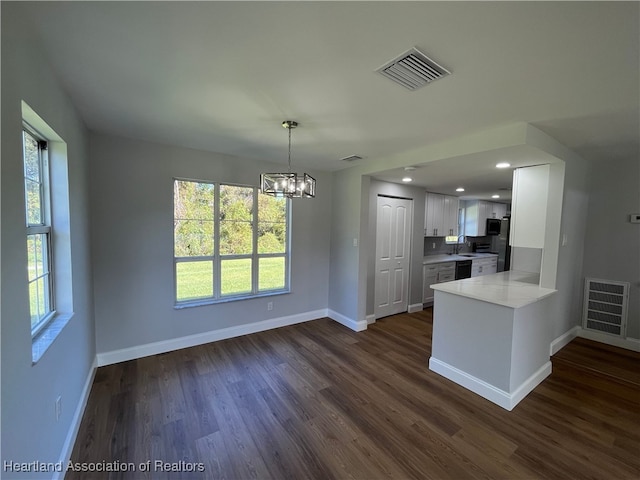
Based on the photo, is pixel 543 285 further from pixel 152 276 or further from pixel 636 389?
pixel 152 276

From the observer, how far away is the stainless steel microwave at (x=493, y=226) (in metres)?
6.85

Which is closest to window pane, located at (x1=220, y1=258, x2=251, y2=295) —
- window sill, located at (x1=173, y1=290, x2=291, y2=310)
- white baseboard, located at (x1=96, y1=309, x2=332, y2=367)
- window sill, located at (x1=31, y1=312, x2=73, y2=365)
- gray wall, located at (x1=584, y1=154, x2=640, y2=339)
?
window sill, located at (x1=173, y1=290, x2=291, y2=310)

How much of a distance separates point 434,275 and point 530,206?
2.54 meters

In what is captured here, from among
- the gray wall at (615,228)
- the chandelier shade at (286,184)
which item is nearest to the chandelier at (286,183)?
the chandelier shade at (286,184)

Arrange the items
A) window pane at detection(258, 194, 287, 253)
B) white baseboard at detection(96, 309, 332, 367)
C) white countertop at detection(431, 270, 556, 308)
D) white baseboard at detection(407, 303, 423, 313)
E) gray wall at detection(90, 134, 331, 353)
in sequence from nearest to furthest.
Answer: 1. white countertop at detection(431, 270, 556, 308)
2. gray wall at detection(90, 134, 331, 353)
3. white baseboard at detection(96, 309, 332, 367)
4. window pane at detection(258, 194, 287, 253)
5. white baseboard at detection(407, 303, 423, 313)

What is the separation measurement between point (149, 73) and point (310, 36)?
3.52 ft

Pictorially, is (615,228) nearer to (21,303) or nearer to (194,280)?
(194,280)

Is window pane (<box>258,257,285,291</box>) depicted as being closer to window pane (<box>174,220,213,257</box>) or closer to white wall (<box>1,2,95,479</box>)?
window pane (<box>174,220,213,257</box>)

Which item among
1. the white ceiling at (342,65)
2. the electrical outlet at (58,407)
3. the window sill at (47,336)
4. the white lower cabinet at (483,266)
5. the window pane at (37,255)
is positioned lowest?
the electrical outlet at (58,407)

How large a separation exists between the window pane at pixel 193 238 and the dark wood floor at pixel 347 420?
124cm

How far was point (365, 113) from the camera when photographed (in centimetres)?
218

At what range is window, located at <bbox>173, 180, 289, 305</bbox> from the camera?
3439 millimetres

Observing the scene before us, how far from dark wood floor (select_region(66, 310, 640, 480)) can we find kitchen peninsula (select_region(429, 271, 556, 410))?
4.9 inches

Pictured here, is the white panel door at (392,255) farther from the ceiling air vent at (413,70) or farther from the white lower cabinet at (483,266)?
the ceiling air vent at (413,70)
